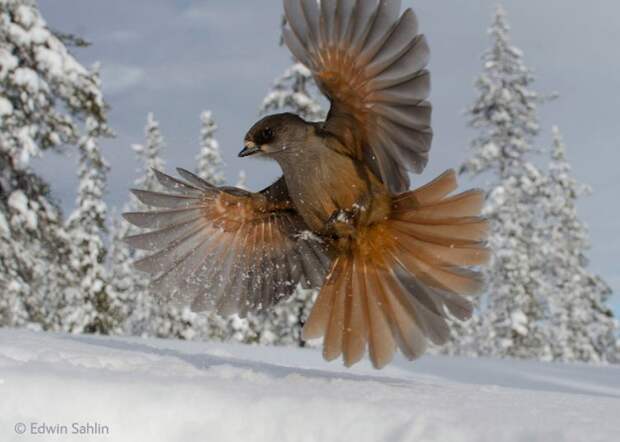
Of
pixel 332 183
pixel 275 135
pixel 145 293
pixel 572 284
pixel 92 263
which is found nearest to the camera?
pixel 332 183

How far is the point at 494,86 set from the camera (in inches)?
797

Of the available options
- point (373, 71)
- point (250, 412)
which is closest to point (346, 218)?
Result: point (373, 71)

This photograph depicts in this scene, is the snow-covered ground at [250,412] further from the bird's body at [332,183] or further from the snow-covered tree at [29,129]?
the snow-covered tree at [29,129]

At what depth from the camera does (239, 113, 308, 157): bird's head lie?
11.0ft

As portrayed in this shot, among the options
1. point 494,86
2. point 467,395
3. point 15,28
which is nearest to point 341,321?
point 467,395

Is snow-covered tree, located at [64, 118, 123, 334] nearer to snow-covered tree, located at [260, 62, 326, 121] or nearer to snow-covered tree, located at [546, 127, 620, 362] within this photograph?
snow-covered tree, located at [260, 62, 326, 121]

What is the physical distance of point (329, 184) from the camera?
3.27 m

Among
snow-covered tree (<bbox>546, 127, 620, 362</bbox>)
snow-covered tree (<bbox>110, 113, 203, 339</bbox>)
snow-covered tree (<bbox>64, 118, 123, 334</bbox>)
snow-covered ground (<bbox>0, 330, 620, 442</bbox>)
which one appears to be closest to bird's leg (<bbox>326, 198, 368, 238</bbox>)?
snow-covered ground (<bbox>0, 330, 620, 442</bbox>)

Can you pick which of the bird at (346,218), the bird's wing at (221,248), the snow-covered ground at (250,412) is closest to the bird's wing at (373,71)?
the bird at (346,218)

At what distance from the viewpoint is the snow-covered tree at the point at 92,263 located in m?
18.2

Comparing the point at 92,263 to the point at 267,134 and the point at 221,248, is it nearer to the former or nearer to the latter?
the point at 221,248

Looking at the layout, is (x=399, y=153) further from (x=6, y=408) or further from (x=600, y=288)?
(x=600, y=288)

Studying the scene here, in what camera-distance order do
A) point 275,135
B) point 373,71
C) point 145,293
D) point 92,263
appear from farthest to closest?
point 145,293
point 92,263
point 275,135
point 373,71

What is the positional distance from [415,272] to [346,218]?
443 mm
